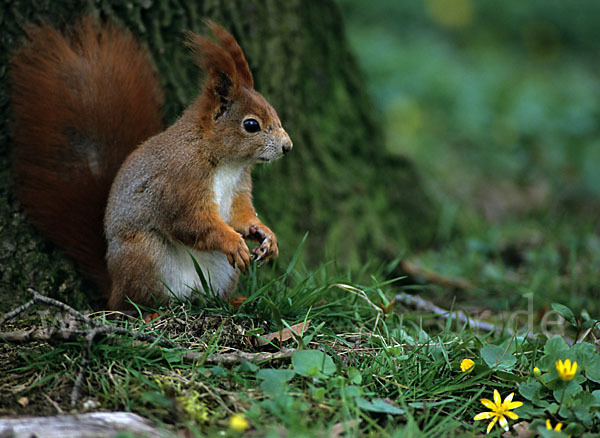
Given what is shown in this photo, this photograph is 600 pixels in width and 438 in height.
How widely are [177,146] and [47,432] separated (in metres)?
0.83

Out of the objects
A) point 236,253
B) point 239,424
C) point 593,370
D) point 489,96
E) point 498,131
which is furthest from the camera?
point 489,96

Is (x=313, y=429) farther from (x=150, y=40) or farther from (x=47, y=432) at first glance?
(x=150, y=40)

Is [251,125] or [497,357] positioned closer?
[497,357]

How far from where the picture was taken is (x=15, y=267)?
6.37 feet

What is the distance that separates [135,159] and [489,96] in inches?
143

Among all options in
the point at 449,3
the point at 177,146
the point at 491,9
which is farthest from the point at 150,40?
the point at 491,9

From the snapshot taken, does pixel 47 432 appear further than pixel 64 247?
No

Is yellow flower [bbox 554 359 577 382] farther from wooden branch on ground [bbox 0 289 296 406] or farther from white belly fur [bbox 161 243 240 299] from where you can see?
white belly fur [bbox 161 243 240 299]

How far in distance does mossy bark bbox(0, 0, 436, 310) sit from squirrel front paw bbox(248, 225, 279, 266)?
58cm

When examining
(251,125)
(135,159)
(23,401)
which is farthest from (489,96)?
(23,401)

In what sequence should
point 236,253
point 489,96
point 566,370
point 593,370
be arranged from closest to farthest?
→ 1. point 566,370
2. point 593,370
3. point 236,253
4. point 489,96

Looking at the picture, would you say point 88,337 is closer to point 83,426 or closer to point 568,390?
point 83,426

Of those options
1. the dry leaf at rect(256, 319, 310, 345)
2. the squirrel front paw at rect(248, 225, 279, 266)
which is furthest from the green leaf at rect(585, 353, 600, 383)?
the squirrel front paw at rect(248, 225, 279, 266)

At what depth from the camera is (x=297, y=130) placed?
2.68m
